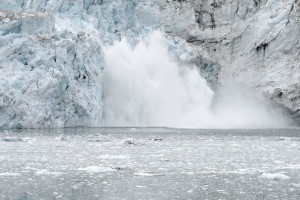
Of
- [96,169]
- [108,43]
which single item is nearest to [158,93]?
[108,43]

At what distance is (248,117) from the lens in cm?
2466

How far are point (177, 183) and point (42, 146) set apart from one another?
5656mm

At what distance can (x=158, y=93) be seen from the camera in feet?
78.0

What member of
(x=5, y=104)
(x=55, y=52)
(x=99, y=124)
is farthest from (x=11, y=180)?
(x=99, y=124)

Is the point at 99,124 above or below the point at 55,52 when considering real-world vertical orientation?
below

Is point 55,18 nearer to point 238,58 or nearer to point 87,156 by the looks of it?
point 238,58

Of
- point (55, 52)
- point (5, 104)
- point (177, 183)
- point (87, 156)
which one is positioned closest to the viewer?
point (177, 183)

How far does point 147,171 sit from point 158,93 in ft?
51.3

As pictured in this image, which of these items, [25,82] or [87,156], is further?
[25,82]

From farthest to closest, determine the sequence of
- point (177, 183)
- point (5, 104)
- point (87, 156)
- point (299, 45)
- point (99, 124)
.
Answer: point (299, 45)
point (99, 124)
point (5, 104)
point (87, 156)
point (177, 183)

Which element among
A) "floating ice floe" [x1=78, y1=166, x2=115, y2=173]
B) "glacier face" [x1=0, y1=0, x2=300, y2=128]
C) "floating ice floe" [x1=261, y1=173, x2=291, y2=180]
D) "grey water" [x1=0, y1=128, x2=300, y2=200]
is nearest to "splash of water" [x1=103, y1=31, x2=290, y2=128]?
"glacier face" [x1=0, y1=0, x2=300, y2=128]

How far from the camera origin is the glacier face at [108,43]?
1869cm

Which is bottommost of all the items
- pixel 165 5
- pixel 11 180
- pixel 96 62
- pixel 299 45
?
pixel 11 180

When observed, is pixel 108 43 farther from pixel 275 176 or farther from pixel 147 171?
pixel 275 176
